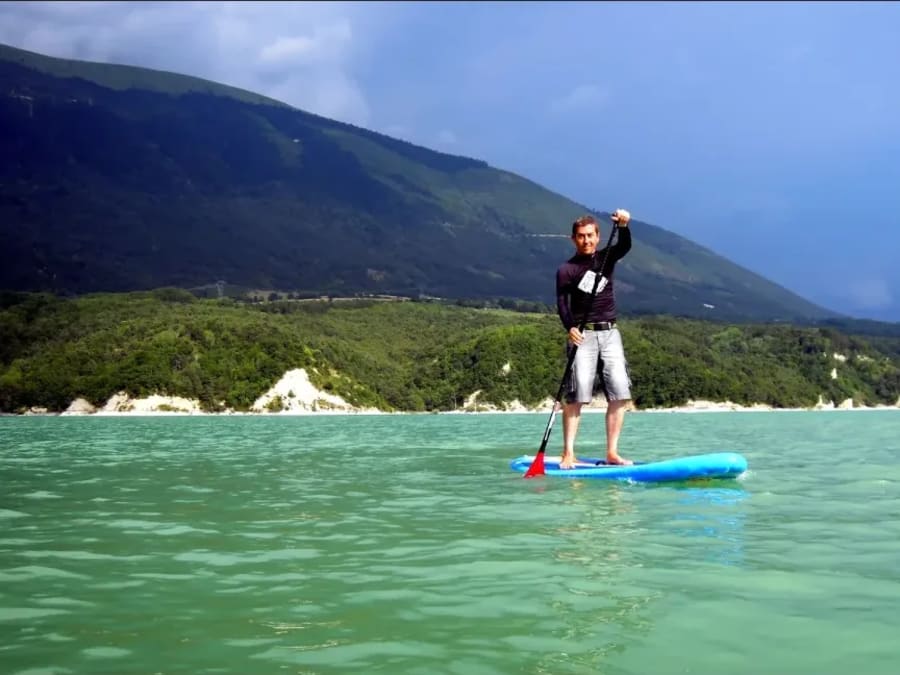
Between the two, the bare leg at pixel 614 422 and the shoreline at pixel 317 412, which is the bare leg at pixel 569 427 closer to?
the bare leg at pixel 614 422

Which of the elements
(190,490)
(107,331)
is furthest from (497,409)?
(190,490)

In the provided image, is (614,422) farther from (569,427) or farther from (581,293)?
(581,293)

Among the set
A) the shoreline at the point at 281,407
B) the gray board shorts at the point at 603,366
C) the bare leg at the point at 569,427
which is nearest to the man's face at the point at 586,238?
the gray board shorts at the point at 603,366

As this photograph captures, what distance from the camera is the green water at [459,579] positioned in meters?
5.25

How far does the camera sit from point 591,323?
43.4 ft

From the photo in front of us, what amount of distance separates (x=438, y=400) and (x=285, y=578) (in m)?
143

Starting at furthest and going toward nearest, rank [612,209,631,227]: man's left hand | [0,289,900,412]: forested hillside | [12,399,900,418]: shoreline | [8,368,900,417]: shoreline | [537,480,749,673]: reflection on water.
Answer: [0,289,900,412]: forested hillside → [8,368,900,417]: shoreline → [12,399,900,418]: shoreline → [612,209,631,227]: man's left hand → [537,480,749,673]: reflection on water

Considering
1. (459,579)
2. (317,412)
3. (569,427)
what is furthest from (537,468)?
(317,412)

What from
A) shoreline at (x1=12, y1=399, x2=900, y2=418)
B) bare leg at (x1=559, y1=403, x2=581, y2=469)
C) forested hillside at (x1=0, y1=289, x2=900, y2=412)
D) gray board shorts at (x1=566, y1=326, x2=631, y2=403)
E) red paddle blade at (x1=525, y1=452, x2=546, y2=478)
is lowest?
shoreline at (x1=12, y1=399, x2=900, y2=418)

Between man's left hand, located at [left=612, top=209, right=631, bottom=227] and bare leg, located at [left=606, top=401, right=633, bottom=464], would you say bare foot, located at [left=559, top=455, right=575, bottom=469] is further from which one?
man's left hand, located at [left=612, top=209, right=631, bottom=227]

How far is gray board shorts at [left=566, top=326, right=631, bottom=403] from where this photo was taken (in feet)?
43.0

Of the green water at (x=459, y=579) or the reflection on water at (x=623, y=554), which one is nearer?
the green water at (x=459, y=579)

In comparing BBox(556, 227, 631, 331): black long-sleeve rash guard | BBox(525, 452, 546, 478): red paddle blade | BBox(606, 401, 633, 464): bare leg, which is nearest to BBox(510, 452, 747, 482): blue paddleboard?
BBox(606, 401, 633, 464): bare leg

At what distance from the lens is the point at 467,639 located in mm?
5496
